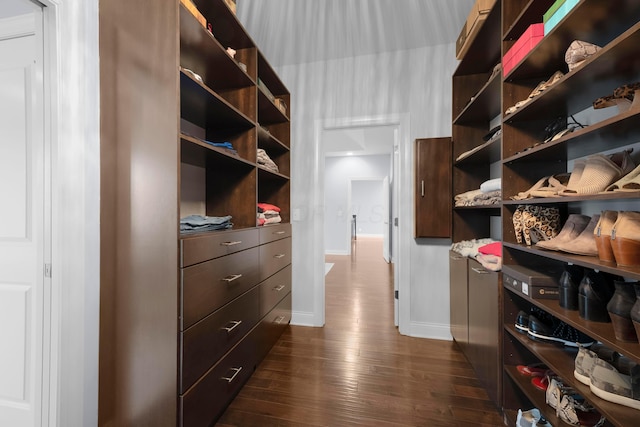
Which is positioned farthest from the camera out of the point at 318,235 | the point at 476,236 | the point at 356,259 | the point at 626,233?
the point at 356,259

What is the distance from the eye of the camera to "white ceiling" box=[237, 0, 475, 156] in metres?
1.85

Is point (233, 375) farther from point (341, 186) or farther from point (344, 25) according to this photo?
point (341, 186)

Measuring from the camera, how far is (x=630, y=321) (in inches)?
29.7

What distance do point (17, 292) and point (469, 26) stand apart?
286 centimetres

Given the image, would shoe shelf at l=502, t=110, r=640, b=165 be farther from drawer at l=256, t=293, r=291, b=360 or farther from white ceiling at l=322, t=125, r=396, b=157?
white ceiling at l=322, t=125, r=396, b=157

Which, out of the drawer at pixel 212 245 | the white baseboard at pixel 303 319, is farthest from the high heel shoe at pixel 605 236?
the white baseboard at pixel 303 319

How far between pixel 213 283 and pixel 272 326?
0.96 m

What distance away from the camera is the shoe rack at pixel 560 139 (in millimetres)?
795

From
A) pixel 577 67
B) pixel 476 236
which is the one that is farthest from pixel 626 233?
pixel 476 236

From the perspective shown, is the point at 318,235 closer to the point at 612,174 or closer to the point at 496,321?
the point at 496,321

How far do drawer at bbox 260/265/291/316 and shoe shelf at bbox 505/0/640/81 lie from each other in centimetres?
191

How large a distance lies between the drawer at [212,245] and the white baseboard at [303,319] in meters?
1.22

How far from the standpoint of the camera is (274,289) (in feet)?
6.77

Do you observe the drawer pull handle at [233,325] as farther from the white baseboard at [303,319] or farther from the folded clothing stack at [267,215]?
the white baseboard at [303,319]
